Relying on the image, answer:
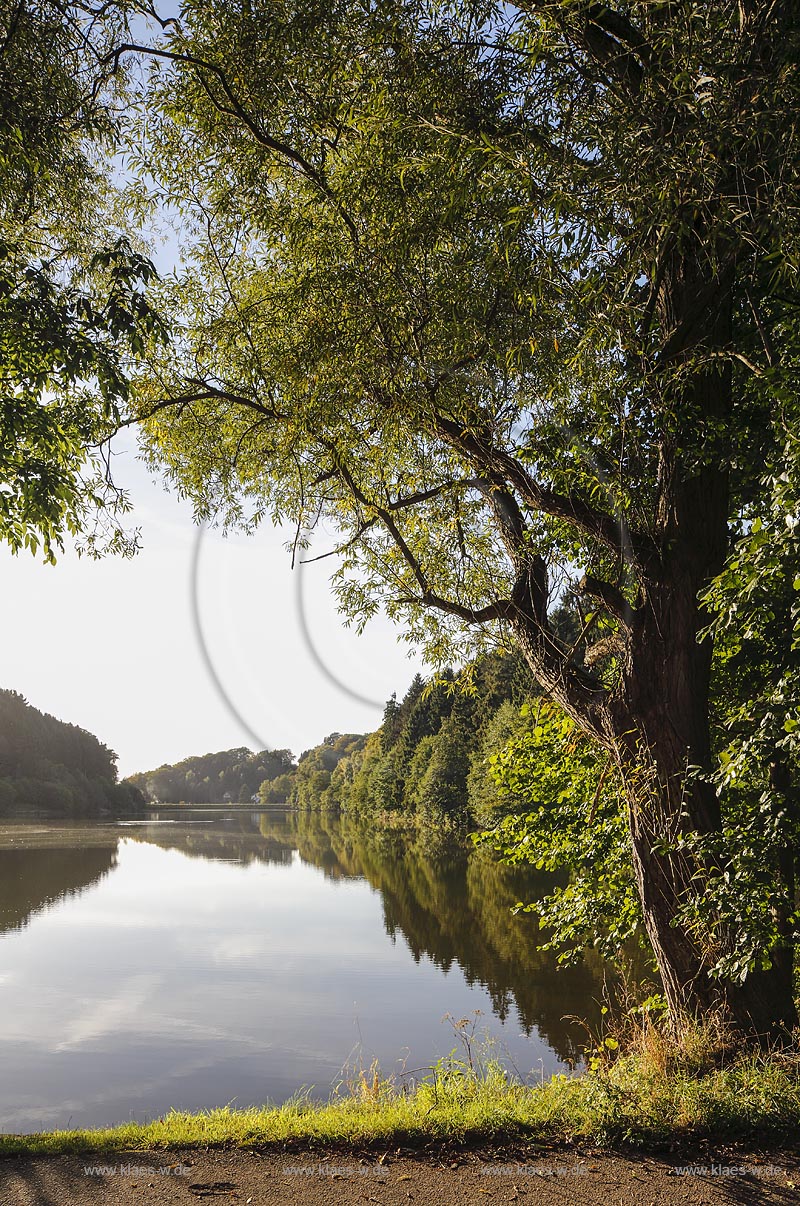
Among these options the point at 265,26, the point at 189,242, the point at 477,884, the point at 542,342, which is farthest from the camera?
the point at 477,884

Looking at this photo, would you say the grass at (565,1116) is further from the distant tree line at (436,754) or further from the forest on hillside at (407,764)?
the distant tree line at (436,754)

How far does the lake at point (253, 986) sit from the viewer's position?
10.2 m

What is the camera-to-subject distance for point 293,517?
7660 mm

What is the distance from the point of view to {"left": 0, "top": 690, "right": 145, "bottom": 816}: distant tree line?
74.4 metres

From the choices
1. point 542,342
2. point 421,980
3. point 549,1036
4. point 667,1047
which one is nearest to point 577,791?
point 667,1047

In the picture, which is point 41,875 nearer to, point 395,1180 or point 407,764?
point 395,1180

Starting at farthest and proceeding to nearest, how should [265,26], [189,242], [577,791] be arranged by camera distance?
[577,791], [189,242], [265,26]

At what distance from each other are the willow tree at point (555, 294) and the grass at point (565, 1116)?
0.41 m

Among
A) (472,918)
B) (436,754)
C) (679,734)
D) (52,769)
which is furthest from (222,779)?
(679,734)

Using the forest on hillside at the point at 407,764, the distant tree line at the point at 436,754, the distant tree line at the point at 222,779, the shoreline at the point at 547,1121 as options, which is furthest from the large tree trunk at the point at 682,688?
the distant tree line at the point at 222,779

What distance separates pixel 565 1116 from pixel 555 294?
4907mm

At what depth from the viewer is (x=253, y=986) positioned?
15.1 metres

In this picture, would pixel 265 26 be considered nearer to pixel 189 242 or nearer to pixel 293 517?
pixel 189 242

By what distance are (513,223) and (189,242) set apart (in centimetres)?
396
